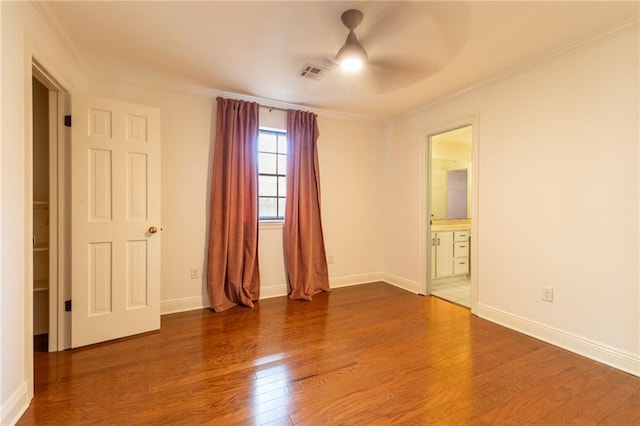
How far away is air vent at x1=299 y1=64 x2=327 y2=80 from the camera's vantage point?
8.89 ft

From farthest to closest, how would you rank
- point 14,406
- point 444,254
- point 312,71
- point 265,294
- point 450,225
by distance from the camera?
point 450,225 → point 444,254 → point 265,294 → point 312,71 → point 14,406

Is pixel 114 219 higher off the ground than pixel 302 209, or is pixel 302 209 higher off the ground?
pixel 302 209

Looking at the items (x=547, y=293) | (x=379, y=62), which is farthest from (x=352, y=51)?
(x=547, y=293)

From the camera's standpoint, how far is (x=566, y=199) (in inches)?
94.9

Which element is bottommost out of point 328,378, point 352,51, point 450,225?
point 328,378

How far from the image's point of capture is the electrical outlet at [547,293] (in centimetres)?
252

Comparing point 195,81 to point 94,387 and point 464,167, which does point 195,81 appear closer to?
point 94,387

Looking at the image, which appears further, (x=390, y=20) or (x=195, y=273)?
(x=195, y=273)

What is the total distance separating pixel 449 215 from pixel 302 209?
300 cm

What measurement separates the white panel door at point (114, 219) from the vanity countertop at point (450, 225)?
3.64m

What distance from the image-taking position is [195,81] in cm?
305

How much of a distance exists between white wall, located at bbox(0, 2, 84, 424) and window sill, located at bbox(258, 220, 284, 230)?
7.10ft

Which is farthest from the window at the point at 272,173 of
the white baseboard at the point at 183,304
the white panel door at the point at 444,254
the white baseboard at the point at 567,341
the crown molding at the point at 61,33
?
the white baseboard at the point at 567,341

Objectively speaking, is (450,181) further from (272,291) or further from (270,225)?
(272,291)
